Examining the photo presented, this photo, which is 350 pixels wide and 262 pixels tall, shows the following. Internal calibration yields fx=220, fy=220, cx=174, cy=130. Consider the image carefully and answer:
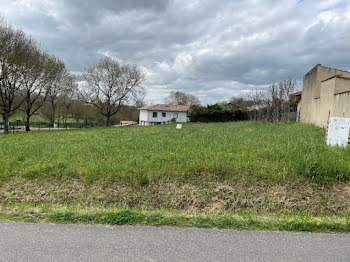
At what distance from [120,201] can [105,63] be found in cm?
3490

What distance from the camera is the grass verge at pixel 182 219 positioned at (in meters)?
3.12

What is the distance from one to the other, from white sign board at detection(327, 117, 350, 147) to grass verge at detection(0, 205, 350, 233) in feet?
11.4

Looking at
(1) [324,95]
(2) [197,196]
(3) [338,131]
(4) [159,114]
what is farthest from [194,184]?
(4) [159,114]

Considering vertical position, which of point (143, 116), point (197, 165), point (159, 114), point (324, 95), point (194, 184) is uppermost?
point (324, 95)

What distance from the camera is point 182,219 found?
334 cm

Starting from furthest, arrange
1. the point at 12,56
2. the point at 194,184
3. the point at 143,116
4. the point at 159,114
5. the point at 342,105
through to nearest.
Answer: the point at 143,116, the point at 159,114, the point at 12,56, the point at 342,105, the point at 194,184

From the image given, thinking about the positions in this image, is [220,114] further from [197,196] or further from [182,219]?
[182,219]

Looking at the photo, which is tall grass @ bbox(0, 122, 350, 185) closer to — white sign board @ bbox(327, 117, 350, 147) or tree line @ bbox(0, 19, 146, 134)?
white sign board @ bbox(327, 117, 350, 147)

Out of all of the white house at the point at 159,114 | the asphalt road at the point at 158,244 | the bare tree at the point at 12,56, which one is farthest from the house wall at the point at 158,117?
the asphalt road at the point at 158,244

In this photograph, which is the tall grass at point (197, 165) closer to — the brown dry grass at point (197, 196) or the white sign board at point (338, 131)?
the brown dry grass at point (197, 196)

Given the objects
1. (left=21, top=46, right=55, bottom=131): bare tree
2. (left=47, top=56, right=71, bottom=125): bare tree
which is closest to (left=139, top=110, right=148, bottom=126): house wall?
(left=47, top=56, right=71, bottom=125): bare tree

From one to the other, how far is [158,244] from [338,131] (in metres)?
6.28

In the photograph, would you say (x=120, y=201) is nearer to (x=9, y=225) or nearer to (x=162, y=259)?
(x=9, y=225)

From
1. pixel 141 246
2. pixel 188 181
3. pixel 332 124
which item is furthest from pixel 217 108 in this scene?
pixel 141 246
